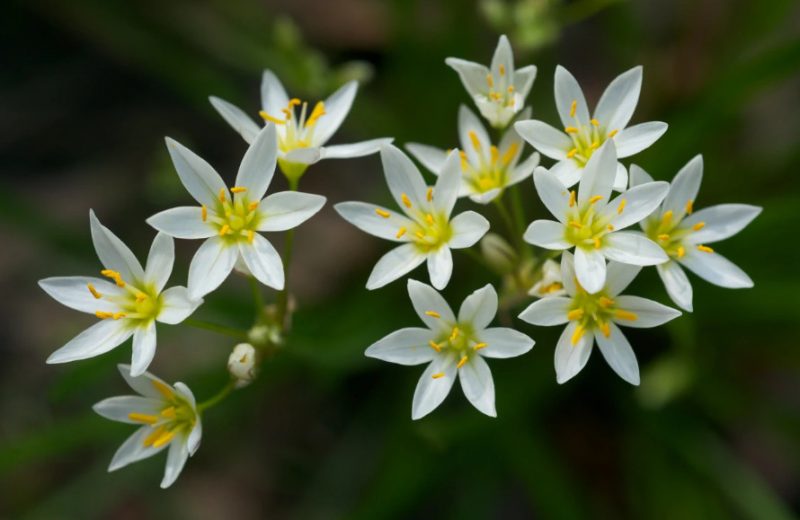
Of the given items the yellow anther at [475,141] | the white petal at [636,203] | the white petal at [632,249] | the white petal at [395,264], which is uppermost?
the yellow anther at [475,141]

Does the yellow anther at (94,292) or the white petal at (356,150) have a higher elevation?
the white petal at (356,150)

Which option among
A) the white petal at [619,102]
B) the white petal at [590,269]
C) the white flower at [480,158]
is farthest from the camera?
the white flower at [480,158]

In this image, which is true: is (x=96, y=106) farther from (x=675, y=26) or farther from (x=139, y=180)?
(x=675, y=26)

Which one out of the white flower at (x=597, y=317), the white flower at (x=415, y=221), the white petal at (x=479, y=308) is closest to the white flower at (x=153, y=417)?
the white flower at (x=415, y=221)

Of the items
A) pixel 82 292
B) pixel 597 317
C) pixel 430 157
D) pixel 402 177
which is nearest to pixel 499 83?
pixel 430 157

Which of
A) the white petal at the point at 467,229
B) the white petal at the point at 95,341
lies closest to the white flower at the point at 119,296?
the white petal at the point at 95,341

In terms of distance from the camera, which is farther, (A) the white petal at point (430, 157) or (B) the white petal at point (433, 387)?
(A) the white petal at point (430, 157)

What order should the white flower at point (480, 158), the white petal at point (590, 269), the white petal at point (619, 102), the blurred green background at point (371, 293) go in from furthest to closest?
the blurred green background at point (371, 293), the white flower at point (480, 158), the white petal at point (619, 102), the white petal at point (590, 269)

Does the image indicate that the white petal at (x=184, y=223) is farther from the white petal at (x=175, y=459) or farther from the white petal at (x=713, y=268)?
the white petal at (x=713, y=268)

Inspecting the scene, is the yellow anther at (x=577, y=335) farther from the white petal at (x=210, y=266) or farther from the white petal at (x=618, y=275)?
the white petal at (x=210, y=266)
